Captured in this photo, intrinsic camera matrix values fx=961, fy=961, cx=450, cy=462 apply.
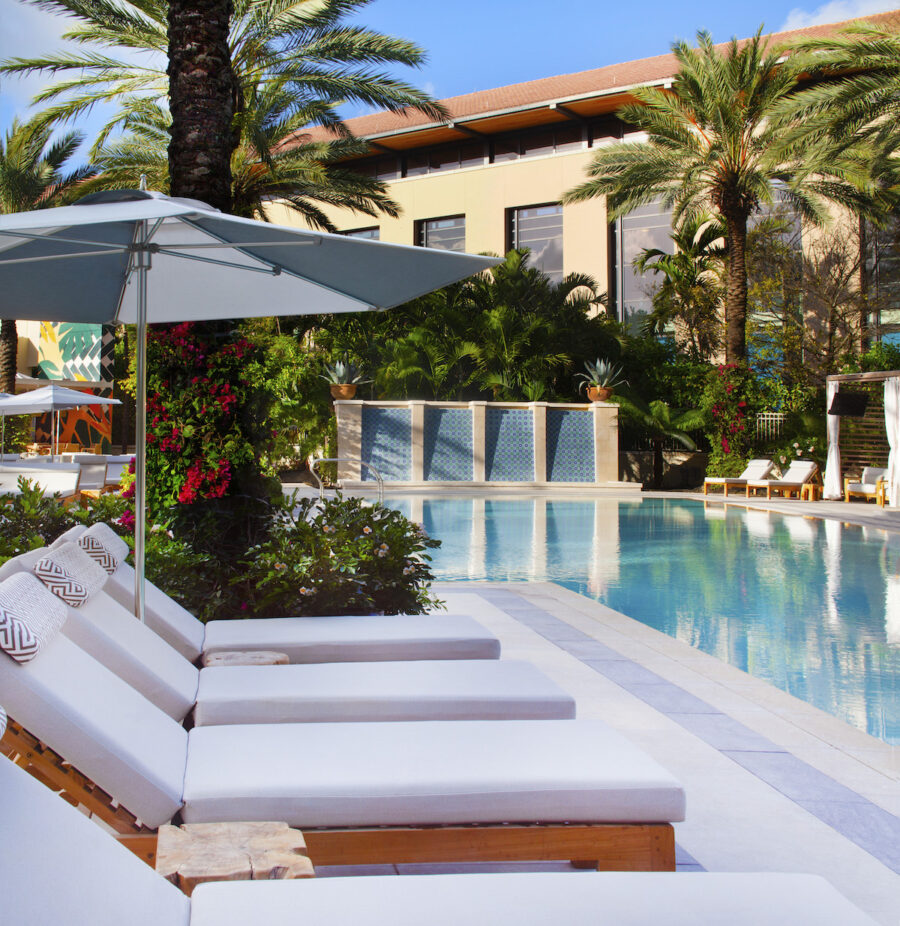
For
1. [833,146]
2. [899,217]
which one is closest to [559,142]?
[899,217]

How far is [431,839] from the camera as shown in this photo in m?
2.60

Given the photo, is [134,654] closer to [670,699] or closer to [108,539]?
[108,539]

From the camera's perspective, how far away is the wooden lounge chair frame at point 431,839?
252 cm

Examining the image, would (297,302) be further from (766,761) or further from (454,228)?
(454,228)

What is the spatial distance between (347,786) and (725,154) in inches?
832

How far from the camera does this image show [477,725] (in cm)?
317

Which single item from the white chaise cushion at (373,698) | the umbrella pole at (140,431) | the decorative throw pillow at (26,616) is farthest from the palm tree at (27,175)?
the decorative throw pillow at (26,616)

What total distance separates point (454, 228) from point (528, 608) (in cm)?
2955

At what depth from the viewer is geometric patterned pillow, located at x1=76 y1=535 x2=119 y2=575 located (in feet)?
13.7

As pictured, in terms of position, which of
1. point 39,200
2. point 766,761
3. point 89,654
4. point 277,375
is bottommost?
point 766,761

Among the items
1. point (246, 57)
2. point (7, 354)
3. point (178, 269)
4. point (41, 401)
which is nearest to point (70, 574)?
point (178, 269)

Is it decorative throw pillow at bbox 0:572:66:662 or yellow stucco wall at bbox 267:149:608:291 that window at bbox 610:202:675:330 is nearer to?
yellow stucco wall at bbox 267:149:608:291

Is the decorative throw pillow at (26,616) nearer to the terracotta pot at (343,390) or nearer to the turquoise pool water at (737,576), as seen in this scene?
the turquoise pool water at (737,576)

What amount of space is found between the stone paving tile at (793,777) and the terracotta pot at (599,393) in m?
22.4
